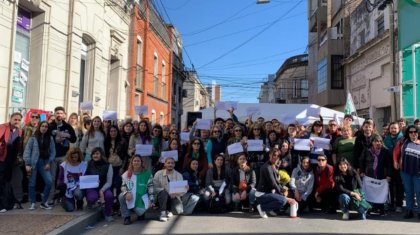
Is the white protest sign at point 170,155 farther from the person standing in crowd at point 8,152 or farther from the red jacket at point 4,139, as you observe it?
the red jacket at point 4,139

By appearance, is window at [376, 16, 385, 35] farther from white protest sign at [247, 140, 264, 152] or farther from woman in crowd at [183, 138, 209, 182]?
woman in crowd at [183, 138, 209, 182]

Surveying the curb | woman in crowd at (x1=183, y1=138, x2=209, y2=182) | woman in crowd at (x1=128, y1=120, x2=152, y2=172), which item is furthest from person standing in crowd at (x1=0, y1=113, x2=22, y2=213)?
woman in crowd at (x1=183, y1=138, x2=209, y2=182)

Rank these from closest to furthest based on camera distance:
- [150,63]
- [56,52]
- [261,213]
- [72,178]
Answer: [72,178] → [261,213] → [56,52] → [150,63]

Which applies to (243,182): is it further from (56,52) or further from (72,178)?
(56,52)

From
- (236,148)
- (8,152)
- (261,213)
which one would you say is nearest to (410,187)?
(261,213)

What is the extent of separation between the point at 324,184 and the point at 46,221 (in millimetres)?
5323

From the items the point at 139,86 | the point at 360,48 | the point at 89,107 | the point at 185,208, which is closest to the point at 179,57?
the point at 139,86

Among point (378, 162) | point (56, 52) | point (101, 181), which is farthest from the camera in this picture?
point (56, 52)

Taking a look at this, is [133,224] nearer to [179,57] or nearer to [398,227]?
[398,227]

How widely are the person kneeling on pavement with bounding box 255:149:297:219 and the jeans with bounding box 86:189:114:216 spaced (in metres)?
2.88

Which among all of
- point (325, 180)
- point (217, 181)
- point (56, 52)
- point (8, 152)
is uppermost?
point (56, 52)

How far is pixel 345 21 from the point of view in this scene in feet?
84.8

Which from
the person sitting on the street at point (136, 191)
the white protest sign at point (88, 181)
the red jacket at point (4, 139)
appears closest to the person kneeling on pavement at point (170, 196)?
the person sitting on the street at point (136, 191)

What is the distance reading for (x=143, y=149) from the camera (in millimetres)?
8523
